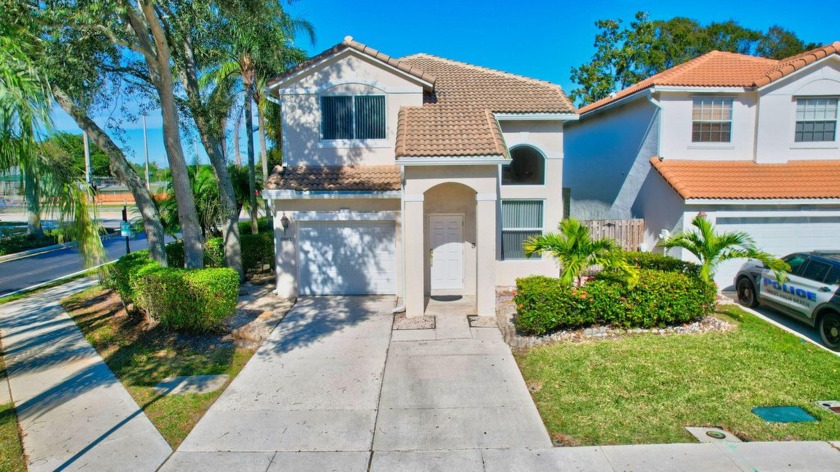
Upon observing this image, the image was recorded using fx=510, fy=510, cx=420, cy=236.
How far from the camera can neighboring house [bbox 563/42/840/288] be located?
13555 millimetres

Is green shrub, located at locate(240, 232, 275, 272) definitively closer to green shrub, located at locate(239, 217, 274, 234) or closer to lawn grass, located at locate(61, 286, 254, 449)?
green shrub, located at locate(239, 217, 274, 234)

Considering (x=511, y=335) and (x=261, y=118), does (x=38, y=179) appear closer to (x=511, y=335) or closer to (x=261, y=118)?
(x=511, y=335)

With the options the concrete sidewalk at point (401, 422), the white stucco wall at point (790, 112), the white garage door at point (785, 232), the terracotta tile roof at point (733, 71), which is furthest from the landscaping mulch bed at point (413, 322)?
the white stucco wall at point (790, 112)

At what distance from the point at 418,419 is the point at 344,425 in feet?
3.37

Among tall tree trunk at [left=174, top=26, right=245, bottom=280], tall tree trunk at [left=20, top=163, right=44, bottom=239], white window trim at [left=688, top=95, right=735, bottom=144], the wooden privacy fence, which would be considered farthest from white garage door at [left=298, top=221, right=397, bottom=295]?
white window trim at [left=688, top=95, right=735, bottom=144]

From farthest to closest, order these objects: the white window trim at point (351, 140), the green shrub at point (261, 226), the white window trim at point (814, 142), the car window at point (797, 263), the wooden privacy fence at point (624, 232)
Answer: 1. the green shrub at point (261, 226)
2. the wooden privacy fence at point (624, 232)
3. the white window trim at point (814, 142)
4. the white window trim at point (351, 140)
5. the car window at point (797, 263)

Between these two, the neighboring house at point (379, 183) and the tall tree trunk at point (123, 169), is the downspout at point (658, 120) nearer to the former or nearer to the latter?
the neighboring house at point (379, 183)

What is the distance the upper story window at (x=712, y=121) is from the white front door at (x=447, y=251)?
7.73 m

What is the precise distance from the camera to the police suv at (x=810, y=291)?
31.0ft

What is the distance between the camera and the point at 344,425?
7.01 m

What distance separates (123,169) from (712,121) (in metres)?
16.0

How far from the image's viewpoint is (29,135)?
6.67 metres

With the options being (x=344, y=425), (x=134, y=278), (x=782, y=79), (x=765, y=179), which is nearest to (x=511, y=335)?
(x=344, y=425)

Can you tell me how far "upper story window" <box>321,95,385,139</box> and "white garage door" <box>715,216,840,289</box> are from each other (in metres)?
9.60
